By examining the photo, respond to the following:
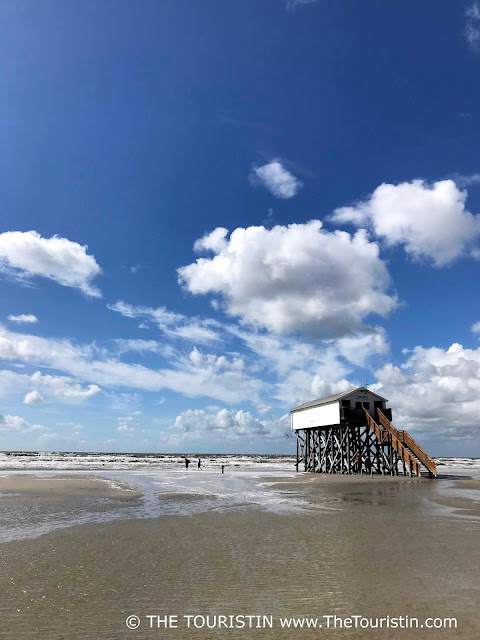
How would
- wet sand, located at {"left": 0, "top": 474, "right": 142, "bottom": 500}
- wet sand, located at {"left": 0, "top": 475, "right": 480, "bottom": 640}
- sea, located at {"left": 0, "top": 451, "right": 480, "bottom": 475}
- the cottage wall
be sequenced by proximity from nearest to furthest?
wet sand, located at {"left": 0, "top": 475, "right": 480, "bottom": 640} < wet sand, located at {"left": 0, "top": 474, "right": 142, "bottom": 500} < the cottage wall < sea, located at {"left": 0, "top": 451, "right": 480, "bottom": 475}

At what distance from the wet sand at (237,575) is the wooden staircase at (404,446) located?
22.8m

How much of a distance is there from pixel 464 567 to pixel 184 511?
11553 mm

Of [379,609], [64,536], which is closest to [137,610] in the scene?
[379,609]

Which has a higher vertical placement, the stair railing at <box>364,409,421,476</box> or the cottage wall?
the cottage wall

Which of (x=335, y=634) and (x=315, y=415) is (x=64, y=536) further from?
(x=315, y=415)

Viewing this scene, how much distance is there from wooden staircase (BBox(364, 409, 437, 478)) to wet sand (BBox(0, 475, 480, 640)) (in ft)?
74.8

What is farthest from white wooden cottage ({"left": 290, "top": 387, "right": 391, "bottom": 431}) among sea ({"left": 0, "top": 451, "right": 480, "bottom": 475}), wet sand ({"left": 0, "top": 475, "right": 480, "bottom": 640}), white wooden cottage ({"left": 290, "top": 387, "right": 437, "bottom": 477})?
wet sand ({"left": 0, "top": 475, "right": 480, "bottom": 640})

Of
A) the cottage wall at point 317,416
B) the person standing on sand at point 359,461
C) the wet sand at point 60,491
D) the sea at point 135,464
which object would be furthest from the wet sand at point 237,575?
the sea at point 135,464

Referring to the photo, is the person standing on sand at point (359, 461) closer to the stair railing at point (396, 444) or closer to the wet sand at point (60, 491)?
the stair railing at point (396, 444)

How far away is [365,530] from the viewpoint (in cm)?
1376

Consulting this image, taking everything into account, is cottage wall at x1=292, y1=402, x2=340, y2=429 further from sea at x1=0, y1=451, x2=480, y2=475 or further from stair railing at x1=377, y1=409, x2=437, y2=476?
sea at x1=0, y1=451, x2=480, y2=475

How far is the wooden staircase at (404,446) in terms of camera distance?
3631cm

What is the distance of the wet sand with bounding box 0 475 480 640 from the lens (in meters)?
6.58

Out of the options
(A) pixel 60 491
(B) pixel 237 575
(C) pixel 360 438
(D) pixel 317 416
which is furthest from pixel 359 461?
(B) pixel 237 575
